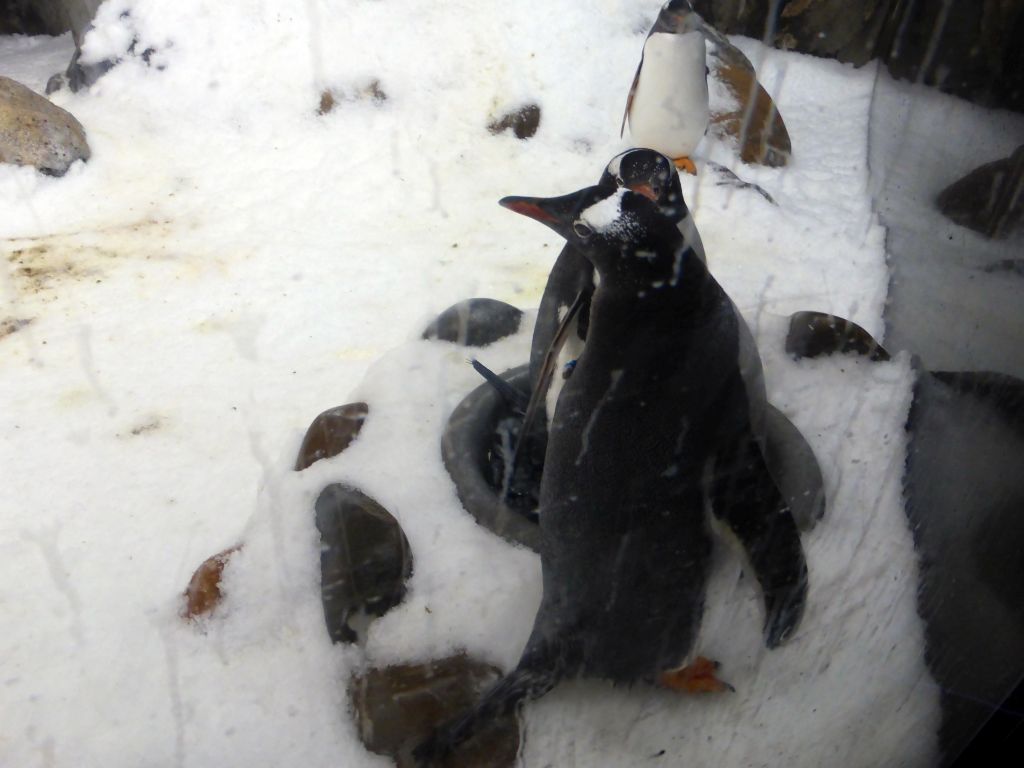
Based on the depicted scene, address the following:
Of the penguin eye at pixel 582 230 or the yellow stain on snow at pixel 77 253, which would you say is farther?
the yellow stain on snow at pixel 77 253

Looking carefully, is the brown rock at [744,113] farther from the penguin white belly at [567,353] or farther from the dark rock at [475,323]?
the penguin white belly at [567,353]

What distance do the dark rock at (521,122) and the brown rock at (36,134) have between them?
1.36 meters

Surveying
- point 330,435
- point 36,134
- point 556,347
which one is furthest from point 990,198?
point 36,134

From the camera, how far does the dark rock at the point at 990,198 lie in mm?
611

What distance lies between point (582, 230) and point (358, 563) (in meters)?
0.54

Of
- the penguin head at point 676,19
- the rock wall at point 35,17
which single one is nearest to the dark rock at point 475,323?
the penguin head at point 676,19

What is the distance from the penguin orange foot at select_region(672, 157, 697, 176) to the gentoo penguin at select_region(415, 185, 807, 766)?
1.54 meters

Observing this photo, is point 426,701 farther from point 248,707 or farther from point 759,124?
point 759,124

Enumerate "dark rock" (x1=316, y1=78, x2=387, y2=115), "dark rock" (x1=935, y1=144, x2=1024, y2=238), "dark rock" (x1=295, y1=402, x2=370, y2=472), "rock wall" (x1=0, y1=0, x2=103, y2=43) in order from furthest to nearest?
"rock wall" (x1=0, y1=0, x2=103, y2=43) → "dark rock" (x1=316, y1=78, x2=387, y2=115) → "dark rock" (x1=295, y1=402, x2=370, y2=472) → "dark rock" (x1=935, y1=144, x2=1024, y2=238)

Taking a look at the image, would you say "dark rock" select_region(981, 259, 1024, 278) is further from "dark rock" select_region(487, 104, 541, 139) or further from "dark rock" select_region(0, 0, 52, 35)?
"dark rock" select_region(0, 0, 52, 35)

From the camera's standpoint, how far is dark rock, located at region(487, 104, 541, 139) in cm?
259

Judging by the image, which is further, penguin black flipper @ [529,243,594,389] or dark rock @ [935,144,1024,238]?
penguin black flipper @ [529,243,594,389]

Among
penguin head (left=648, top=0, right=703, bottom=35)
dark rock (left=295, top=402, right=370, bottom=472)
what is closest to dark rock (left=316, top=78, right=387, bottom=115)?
penguin head (left=648, top=0, right=703, bottom=35)

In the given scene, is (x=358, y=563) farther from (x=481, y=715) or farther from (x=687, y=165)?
(x=687, y=165)
